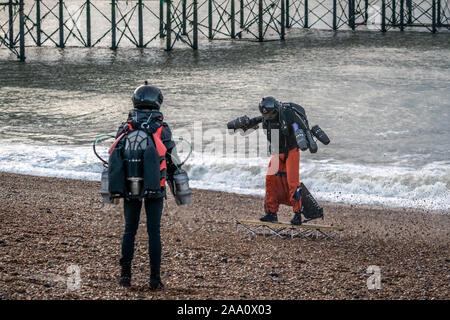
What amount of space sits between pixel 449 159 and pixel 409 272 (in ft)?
34.2

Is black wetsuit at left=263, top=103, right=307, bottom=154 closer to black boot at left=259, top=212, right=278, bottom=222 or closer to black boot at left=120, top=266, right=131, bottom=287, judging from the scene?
black boot at left=259, top=212, right=278, bottom=222

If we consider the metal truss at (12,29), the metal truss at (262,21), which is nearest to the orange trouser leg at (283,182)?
the metal truss at (12,29)

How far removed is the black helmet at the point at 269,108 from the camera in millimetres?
9391

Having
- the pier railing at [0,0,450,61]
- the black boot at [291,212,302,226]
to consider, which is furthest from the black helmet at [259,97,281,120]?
the pier railing at [0,0,450,61]

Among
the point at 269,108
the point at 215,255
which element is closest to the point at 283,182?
the point at 269,108

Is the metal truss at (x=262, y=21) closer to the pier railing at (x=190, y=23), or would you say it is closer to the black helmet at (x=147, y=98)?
the pier railing at (x=190, y=23)

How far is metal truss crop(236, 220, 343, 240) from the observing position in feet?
31.9

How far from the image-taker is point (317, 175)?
604 inches

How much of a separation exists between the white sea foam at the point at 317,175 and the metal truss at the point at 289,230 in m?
3.38

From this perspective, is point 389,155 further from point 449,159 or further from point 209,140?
point 209,140

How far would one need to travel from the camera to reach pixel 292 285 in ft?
25.0

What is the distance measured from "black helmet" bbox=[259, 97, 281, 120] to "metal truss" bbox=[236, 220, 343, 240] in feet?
4.06

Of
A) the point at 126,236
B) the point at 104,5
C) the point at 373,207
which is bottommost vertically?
the point at 373,207
